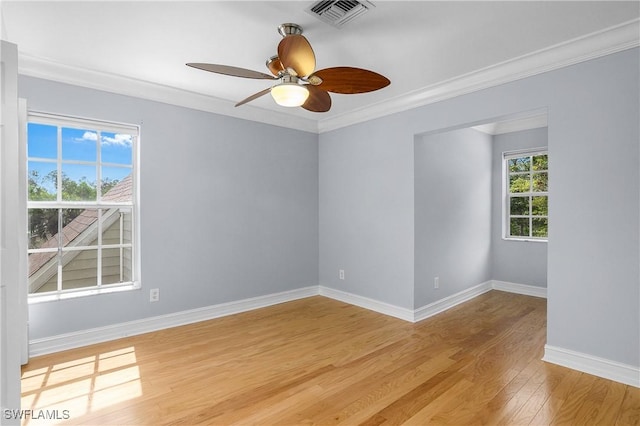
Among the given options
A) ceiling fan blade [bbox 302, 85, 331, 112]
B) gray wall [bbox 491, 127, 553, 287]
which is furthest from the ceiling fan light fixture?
gray wall [bbox 491, 127, 553, 287]

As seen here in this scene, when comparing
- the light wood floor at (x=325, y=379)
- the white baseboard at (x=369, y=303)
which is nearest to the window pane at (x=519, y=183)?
the light wood floor at (x=325, y=379)

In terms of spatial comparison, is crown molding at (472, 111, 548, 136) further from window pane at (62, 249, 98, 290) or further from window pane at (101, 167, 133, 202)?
window pane at (62, 249, 98, 290)

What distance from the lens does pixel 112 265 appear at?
3.31 meters

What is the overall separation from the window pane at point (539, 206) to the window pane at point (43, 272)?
5.84 m

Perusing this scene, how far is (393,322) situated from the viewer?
3668mm

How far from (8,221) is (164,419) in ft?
4.50

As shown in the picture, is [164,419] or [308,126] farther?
[308,126]

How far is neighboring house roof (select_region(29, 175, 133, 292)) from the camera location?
2949 millimetres

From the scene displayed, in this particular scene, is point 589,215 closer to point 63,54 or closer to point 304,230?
point 304,230

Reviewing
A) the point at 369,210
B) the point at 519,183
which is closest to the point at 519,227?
the point at 519,183

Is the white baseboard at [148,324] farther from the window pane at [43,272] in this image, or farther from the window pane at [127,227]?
the window pane at [127,227]

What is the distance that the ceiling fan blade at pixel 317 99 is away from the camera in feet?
7.95

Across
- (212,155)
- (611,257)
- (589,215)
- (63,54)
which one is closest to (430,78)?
(589,215)

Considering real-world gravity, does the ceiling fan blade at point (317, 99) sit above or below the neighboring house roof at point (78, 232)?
above
